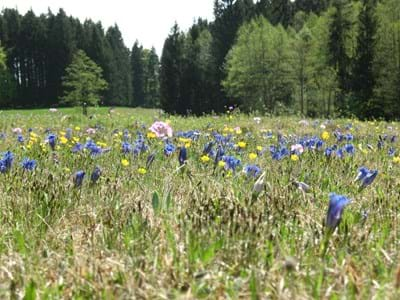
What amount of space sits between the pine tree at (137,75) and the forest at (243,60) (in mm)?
212

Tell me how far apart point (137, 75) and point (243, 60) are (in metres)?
63.9

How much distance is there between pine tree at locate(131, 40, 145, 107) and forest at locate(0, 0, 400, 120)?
212 millimetres

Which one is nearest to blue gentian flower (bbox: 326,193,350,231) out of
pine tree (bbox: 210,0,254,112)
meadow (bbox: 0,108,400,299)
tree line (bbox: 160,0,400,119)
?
meadow (bbox: 0,108,400,299)

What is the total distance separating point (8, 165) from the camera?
10.4ft

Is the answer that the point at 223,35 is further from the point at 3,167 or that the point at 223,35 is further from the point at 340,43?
the point at 3,167

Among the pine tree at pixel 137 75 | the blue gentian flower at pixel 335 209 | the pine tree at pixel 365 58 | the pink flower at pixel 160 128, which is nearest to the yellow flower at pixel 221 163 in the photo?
the pink flower at pixel 160 128

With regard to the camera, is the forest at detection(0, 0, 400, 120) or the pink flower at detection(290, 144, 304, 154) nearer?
the pink flower at detection(290, 144, 304, 154)

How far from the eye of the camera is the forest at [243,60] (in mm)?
38344

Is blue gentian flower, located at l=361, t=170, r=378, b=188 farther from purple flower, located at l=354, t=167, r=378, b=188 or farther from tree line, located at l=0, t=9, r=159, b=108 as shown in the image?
tree line, located at l=0, t=9, r=159, b=108

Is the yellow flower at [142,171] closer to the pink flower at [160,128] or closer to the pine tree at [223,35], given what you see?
the pink flower at [160,128]

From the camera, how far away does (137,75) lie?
10675 cm

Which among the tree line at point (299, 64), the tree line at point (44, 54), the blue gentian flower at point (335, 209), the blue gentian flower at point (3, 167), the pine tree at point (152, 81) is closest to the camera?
the blue gentian flower at point (335, 209)

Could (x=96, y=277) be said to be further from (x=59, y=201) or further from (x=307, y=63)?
(x=307, y=63)

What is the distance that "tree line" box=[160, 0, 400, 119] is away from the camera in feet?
121
